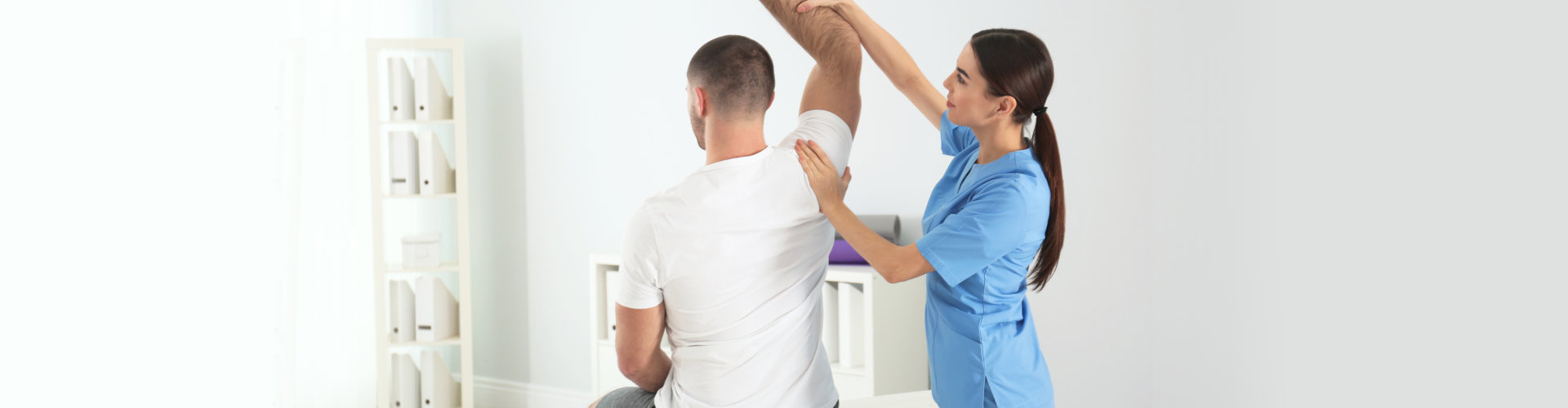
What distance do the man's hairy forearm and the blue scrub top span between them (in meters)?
0.26

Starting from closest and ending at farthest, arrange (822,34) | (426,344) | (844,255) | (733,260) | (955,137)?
(733,260)
(822,34)
(955,137)
(844,255)
(426,344)

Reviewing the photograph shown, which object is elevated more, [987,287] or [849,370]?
[987,287]

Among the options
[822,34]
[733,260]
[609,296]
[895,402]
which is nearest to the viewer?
[733,260]

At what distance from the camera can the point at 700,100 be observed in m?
1.21

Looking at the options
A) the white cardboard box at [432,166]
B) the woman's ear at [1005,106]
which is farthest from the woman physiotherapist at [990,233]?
the white cardboard box at [432,166]

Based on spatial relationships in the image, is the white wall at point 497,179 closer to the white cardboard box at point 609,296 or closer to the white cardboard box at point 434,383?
the white cardboard box at point 434,383

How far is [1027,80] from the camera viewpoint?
120 cm

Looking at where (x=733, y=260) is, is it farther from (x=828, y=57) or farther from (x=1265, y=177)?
(x=1265, y=177)

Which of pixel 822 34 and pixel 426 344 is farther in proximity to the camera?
pixel 426 344

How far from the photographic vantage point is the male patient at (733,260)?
3.74 feet

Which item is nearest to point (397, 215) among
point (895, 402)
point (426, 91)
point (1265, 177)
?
point (426, 91)

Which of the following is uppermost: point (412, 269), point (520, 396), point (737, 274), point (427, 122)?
point (427, 122)

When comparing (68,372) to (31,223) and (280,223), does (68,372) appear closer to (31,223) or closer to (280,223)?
(31,223)

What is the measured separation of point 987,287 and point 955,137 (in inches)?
14.2
